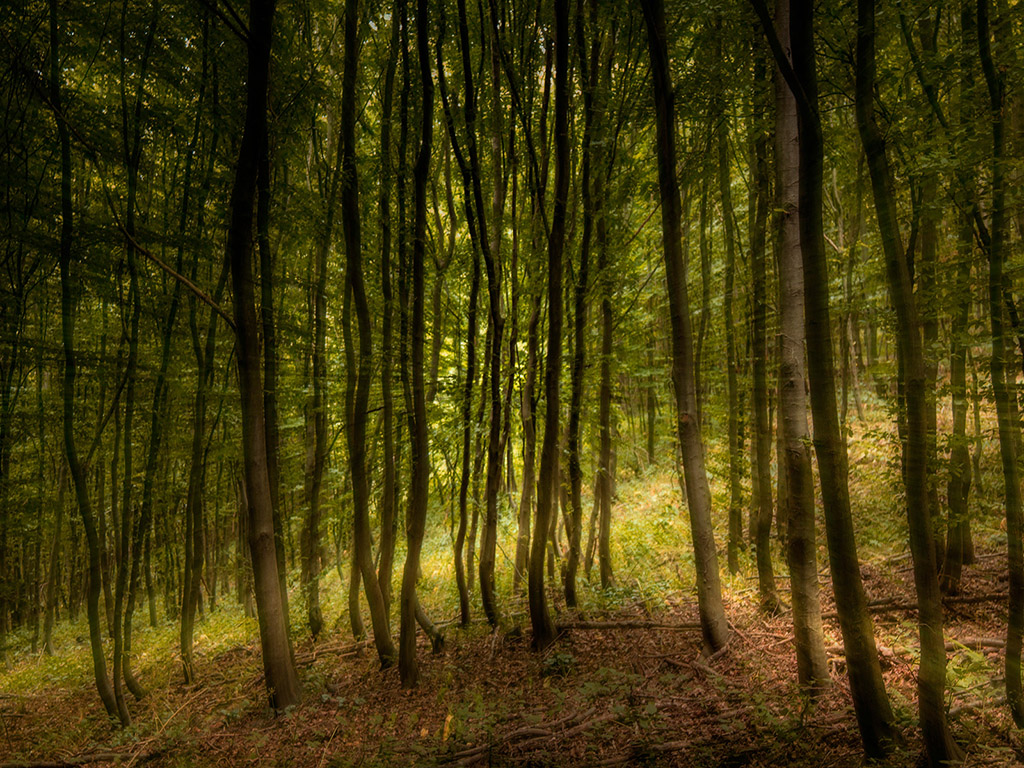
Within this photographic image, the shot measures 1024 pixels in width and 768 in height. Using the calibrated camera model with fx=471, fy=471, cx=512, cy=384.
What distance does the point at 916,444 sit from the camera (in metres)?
2.30

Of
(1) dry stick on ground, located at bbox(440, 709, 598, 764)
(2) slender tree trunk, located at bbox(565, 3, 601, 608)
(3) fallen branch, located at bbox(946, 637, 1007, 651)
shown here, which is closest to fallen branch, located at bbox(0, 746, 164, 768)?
(1) dry stick on ground, located at bbox(440, 709, 598, 764)

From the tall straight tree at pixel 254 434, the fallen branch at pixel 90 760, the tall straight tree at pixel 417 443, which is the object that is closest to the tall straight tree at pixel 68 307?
the fallen branch at pixel 90 760

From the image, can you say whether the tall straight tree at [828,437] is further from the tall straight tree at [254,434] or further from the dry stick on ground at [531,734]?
the tall straight tree at [254,434]

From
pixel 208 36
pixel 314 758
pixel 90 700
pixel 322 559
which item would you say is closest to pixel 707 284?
pixel 208 36

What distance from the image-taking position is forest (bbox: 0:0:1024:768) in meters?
2.95

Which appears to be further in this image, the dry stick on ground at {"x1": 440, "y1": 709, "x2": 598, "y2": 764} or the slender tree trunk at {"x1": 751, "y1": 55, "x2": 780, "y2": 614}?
the slender tree trunk at {"x1": 751, "y1": 55, "x2": 780, "y2": 614}

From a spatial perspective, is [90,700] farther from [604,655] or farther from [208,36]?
[208,36]

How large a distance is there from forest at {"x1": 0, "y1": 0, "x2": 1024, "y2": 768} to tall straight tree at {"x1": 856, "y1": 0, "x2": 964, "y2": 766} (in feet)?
0.06

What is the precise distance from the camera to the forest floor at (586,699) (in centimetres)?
299

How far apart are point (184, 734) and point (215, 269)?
583cm

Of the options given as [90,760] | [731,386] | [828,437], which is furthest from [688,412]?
[90,760]

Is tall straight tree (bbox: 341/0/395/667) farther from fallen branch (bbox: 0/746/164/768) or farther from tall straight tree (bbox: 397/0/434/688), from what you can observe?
fallen branch (bbox: 0/746/164/768)

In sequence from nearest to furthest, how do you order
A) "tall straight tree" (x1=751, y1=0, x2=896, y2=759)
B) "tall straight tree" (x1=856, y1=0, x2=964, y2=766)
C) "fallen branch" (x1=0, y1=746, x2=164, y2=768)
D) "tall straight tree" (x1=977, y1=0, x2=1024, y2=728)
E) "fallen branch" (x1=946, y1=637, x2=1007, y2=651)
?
"tall straight tree" (x1=856, y1=0, x2=964, y2=766)
"tall straight tree" (x1=751, y1=0, x2=896, y2=759)
"tall straight tree" (x1=977, y1=0, x2=1024, y2=728)
"fallen branch" (x1=0, y1=746, x2=164, y2=768)
"fallen branch" (x1=946, y1=637, x2=1007, y2=651)

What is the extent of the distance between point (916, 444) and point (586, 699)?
3.03 meters
